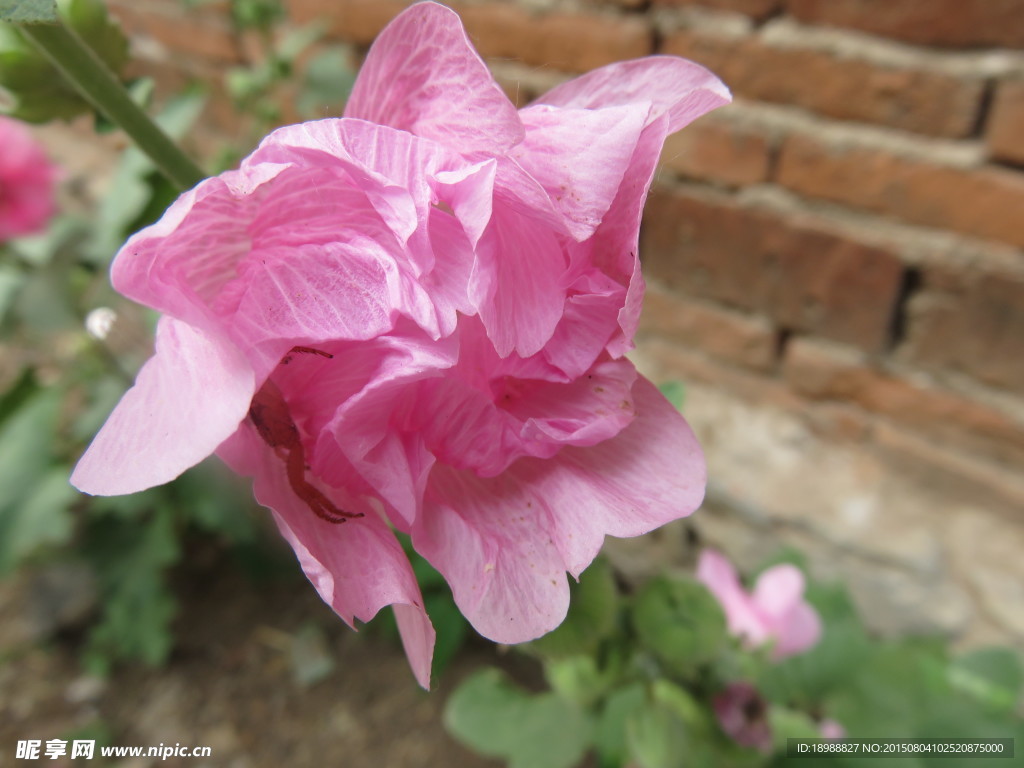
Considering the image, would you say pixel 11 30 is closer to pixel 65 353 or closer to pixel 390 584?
pixel 390 584

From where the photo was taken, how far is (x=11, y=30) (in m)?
0.25

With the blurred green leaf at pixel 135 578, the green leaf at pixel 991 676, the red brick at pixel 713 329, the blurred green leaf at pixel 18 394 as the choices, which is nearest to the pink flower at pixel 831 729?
the green leaf at pixel 991 676

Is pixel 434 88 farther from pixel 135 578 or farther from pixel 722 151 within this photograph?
pixel 135 578

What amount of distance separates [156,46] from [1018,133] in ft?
3.08

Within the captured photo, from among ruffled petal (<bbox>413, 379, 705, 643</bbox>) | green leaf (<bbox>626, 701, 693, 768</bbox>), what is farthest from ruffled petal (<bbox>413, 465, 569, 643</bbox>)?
green leaf (<bbox>626, 701, 693, 768</bbox>)

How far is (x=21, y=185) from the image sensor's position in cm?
68

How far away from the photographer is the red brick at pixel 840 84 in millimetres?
575

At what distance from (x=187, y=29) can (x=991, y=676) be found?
103 cm

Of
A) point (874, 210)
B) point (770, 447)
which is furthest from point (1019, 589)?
point (874, 210)

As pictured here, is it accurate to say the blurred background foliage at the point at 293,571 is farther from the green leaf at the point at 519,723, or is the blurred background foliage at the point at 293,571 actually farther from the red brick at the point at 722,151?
the red brick at the point at 722,151

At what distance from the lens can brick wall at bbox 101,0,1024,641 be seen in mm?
590

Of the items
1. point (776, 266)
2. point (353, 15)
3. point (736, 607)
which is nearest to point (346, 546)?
point (736, 607)

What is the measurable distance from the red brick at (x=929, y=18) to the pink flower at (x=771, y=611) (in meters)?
0.38

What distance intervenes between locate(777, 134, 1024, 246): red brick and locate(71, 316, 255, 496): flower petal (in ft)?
1.91
